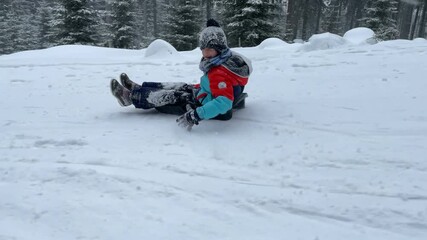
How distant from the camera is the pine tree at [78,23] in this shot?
801 inches

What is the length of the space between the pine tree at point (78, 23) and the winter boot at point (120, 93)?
59.8 ft

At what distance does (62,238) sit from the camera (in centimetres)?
191

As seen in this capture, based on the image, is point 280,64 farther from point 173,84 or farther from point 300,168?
point 300,168

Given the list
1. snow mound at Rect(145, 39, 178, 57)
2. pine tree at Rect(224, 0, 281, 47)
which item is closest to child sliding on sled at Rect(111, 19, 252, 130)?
snow mound at Rect(145, 39, 178, 57)

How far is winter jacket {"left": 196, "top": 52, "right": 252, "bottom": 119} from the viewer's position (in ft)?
11.1

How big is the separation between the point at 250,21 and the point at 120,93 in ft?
45.3

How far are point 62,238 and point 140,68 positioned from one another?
4.92m

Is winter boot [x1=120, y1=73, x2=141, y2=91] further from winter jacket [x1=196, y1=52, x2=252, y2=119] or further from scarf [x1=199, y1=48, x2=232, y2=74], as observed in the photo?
scarf [x1=199, y1=48, x2=232, y2=74]

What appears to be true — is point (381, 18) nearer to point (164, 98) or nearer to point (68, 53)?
point (68, 53)

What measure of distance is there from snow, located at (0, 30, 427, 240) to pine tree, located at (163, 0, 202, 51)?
1716 centimetres

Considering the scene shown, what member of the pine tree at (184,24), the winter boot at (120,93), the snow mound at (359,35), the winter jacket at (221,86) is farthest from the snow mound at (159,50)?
the pine tree at (184,24)

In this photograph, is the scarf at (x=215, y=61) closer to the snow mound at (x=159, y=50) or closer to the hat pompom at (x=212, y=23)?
the hat pompom at (x=212, y=23)

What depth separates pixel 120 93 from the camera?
404cm

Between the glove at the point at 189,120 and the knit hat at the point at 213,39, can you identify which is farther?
the knit hat at the point at 213,39
